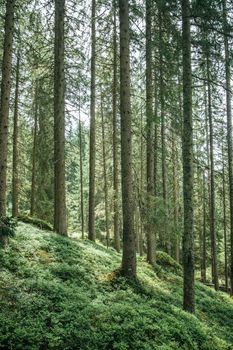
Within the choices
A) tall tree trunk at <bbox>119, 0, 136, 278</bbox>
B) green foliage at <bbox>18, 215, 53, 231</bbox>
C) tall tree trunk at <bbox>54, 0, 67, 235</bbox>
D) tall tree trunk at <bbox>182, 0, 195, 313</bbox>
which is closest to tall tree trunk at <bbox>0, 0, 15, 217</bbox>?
tall tree trunk at <bbox>119, 0, 136, 278</bbox>

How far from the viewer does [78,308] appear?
24.5 feet

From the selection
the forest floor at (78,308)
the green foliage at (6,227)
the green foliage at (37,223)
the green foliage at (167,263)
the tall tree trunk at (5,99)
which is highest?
the tall tree trunk at (5,99)

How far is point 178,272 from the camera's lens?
1852 centimetres

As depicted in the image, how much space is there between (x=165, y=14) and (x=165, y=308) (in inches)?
343

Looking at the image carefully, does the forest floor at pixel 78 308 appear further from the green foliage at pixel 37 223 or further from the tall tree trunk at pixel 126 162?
the green foliage at pixel 37 223

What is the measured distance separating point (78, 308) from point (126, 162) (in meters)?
4.73

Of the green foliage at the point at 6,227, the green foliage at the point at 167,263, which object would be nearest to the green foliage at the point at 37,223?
the green foliage at the point at 167,263

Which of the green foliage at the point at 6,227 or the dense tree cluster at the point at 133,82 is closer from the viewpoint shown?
the green foliage at the point at 6,227

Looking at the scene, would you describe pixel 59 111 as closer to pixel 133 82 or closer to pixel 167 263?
pixel 133 82

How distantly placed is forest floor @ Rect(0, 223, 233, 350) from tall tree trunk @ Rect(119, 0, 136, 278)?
665mm

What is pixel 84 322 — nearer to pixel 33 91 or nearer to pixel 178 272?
pixel 178 272

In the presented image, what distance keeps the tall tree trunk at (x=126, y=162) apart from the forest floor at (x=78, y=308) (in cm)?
67

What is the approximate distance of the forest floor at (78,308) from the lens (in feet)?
20.7

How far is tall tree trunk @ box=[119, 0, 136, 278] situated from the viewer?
10781mm
